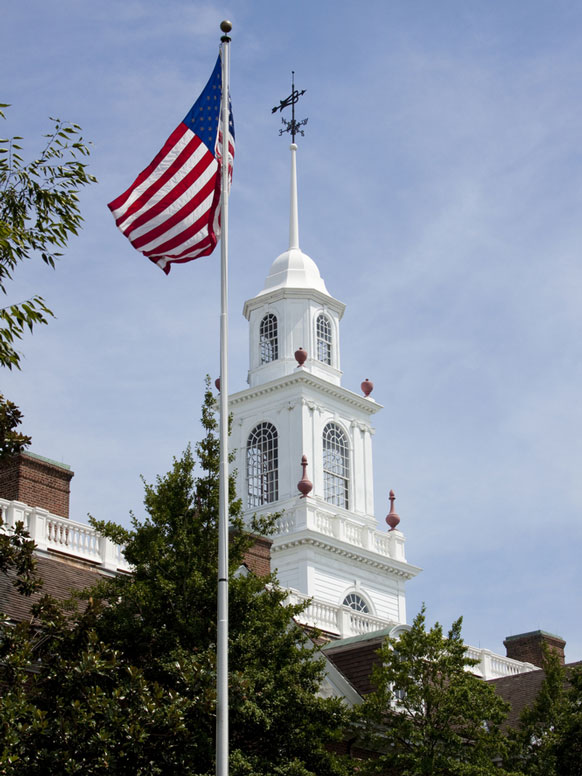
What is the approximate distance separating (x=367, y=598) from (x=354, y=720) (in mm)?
24967

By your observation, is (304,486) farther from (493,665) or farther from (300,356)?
(493,665)

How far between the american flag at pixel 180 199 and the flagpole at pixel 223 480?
30 cm

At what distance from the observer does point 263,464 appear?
52.4 meters

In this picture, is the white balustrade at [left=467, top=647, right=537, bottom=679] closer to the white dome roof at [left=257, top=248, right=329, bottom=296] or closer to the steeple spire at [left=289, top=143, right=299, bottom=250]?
the white dome roof at [left=257, top=248, right=329, bottom=296]

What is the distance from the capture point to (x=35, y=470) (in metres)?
28.1

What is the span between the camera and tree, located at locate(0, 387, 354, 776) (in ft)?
62.8

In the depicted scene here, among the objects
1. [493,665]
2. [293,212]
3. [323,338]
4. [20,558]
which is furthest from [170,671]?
[293,212]

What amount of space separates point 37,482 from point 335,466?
26132 mm

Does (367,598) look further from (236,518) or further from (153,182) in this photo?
(153,182)

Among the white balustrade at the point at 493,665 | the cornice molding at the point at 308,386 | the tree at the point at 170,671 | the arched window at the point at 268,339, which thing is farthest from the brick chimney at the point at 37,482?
the arched window at the point at 268,339

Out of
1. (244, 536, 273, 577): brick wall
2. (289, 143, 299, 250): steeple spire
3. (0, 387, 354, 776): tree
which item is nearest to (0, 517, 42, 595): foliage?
(0, 387, 354, 776): tree

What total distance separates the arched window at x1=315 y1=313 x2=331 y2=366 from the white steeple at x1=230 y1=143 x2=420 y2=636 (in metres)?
0.04

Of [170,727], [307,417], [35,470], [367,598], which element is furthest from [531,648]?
[170,727]

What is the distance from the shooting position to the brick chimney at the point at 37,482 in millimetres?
27578
